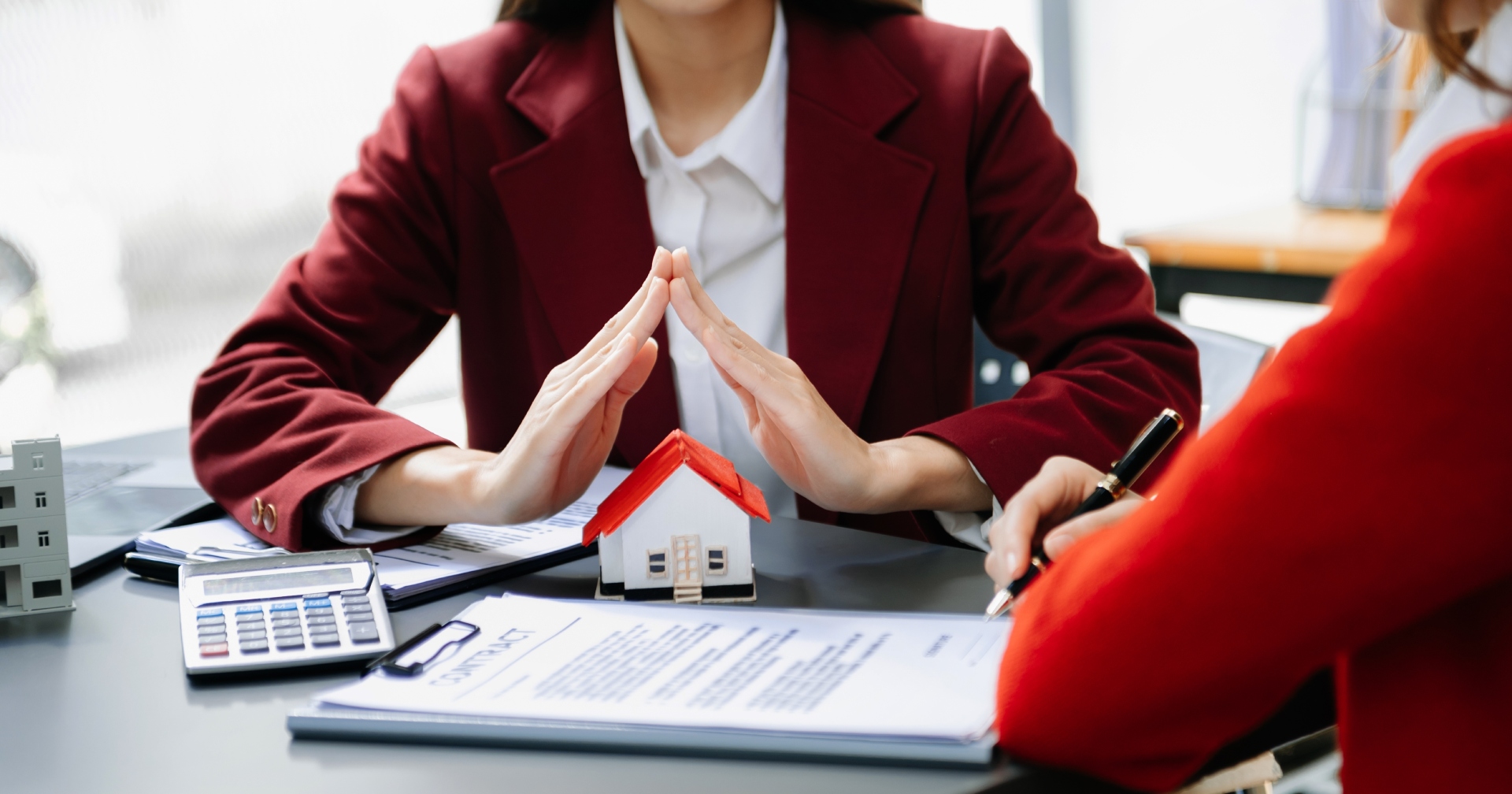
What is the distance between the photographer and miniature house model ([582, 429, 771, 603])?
843 mm

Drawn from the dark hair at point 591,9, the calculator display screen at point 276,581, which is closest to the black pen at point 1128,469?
the calculator display screen at point 276,581

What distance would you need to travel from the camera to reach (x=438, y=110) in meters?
1.32

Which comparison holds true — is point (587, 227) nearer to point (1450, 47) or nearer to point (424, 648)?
point (424, 648)

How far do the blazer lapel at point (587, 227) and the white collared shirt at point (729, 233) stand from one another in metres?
0.03

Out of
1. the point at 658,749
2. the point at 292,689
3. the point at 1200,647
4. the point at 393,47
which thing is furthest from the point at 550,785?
the point at 393,47

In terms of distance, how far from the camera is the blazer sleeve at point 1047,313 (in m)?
1.04

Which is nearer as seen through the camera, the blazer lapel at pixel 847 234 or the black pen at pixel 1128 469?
the black pen at pixel 1128 469

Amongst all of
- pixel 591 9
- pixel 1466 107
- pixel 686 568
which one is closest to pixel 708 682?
pixel 686 568

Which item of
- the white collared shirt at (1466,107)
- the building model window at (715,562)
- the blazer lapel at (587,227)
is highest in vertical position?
the white collared shirt at (1466,107)

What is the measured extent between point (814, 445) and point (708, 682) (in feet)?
0.94

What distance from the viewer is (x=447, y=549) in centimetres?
97

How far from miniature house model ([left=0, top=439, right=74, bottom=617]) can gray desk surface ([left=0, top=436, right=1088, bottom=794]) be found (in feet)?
0.06

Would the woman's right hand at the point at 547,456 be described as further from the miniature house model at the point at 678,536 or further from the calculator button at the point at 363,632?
the calculator button at the point at 363,632

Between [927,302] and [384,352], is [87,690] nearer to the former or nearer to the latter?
[384,352]
